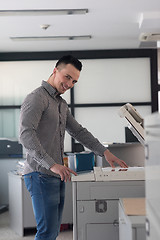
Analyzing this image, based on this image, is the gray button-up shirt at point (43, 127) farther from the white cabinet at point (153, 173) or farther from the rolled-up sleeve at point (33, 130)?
the white cabinet at point (153, 173)

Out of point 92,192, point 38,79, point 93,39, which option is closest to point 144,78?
point 93,39

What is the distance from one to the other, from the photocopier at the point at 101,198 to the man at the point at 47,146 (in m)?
0.25

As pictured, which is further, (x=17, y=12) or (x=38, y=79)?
(x=38, y=79)

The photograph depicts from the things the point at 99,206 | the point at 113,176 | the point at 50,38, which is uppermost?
the point at 50,38

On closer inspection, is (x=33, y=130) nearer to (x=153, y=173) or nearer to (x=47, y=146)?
(x=47, y=146)

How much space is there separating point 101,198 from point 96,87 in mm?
4605

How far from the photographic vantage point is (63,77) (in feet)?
8.69

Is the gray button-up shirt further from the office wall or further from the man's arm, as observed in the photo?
the office wall

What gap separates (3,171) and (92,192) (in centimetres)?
445

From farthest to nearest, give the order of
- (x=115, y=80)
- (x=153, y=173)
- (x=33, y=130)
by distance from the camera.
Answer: (x=115, y=80) < (x=33, y=130) < (x=153, y=173)

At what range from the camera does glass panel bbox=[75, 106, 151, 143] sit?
7.32 meters

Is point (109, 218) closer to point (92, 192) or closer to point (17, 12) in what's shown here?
point (92, 192)

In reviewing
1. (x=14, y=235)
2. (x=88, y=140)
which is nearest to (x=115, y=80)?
(x=14, y=235)

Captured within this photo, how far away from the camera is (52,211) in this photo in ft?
8.18
